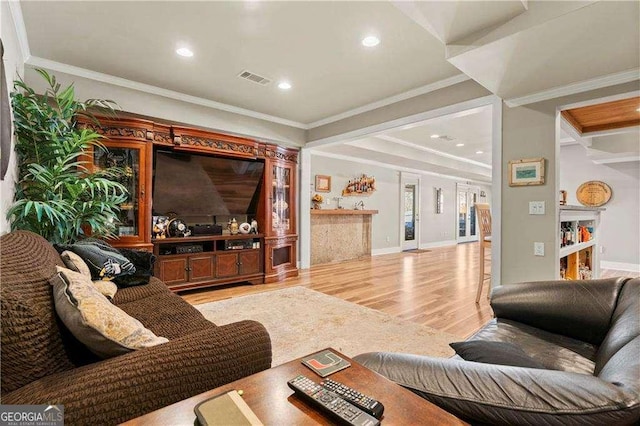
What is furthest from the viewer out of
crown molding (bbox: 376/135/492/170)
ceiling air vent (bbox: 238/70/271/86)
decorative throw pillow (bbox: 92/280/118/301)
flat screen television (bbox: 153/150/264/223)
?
crown molding (bbox: 376/135/492/170)

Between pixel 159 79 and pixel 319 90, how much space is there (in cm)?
188

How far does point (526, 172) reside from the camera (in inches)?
112

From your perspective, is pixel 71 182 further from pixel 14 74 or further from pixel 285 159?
pixel 285 159

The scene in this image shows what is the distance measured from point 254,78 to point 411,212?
6573 millimetres

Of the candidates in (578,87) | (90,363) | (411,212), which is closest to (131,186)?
(90,363)

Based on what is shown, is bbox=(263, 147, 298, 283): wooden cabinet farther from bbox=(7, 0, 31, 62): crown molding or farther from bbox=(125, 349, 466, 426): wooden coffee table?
bbox=(125, 349, 466, 426): wooden coffee table

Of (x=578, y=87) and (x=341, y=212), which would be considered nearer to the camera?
(x=578, y=87)

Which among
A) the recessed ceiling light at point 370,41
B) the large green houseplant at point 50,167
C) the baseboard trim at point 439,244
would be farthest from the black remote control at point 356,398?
the baseboard trim at point 439,244

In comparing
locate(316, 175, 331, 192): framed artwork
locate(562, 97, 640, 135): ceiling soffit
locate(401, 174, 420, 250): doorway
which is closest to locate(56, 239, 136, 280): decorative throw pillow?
locate(316, 175, 331, 192): framed artwork

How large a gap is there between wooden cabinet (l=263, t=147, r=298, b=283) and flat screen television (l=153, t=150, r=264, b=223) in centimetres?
23

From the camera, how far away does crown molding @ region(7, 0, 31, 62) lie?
2.15 meters

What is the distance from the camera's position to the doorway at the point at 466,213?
10.4 meters

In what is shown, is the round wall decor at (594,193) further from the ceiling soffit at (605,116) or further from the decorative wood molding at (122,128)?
the decorative wood molding at (122,128)

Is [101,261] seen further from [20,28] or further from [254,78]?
[254,78]
